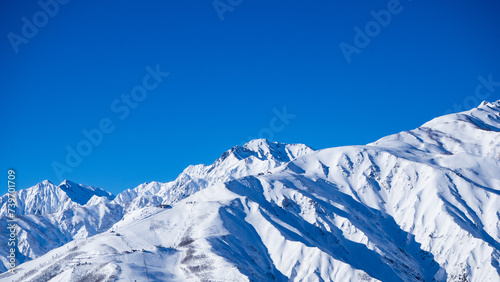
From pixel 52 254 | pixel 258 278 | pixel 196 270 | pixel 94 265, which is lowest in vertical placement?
pixel 258 278

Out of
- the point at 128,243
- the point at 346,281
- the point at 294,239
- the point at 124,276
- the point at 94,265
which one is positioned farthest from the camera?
the point at 294,239

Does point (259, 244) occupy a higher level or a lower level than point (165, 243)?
lower

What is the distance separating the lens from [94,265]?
503ft

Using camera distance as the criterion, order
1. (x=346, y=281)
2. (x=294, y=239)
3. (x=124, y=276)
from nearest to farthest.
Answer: (x=124, y=276) < (x=346, y=281) < (x=294, y=239)

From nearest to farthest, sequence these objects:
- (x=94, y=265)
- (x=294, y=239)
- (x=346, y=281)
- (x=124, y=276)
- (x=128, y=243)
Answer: (x=124, y=276)
(x=94, y=265)
(x=346, y=281)
(x=128, y=243)
(x=294, y=239)

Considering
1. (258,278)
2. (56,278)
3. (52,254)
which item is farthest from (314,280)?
(52,254)

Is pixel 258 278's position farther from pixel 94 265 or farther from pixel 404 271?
pixel 404 271

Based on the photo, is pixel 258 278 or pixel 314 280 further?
pixel 314 280

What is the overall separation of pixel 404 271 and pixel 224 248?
79.5m

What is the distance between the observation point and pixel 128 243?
181000 mm

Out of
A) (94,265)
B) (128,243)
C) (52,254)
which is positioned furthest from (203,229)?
(52,254)

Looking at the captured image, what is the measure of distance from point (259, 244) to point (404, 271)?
6139cm

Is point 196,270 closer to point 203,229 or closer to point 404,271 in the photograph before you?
point 203,229

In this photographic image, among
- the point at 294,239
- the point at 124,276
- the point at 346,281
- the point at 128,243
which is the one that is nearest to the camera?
the point at 124,276
